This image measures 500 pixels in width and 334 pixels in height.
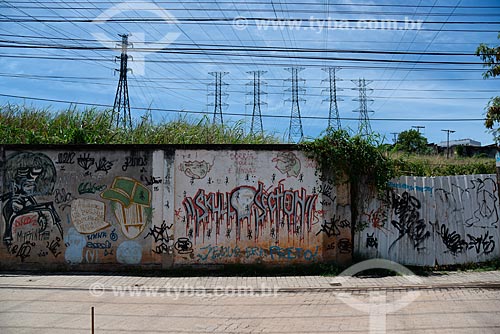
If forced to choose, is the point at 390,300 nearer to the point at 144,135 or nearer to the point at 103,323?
the point at 103,323

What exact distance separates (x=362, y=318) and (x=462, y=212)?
5.23 metres

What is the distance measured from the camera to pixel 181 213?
34.8 feet

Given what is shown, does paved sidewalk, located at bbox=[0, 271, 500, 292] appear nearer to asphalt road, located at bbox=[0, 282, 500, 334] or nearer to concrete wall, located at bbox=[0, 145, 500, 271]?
asphalt road, located at bbox=[0, 282, 500, 334]

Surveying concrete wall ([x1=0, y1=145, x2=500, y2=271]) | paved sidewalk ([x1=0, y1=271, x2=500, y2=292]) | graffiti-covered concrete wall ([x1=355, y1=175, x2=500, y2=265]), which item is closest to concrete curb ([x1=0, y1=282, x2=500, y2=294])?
paved sidewalk ([x1=0, y1=271, x2=500, y2=292])

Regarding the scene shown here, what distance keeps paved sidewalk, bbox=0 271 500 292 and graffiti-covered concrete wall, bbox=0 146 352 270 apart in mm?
567

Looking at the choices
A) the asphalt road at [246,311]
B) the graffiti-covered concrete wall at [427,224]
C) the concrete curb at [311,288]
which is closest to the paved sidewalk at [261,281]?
the concrete curb at [311,288]

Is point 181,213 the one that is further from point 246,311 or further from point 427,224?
point 427,224

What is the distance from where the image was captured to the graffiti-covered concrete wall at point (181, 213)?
10570 millimetres

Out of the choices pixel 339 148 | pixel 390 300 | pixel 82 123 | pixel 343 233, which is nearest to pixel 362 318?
pixel 390 300

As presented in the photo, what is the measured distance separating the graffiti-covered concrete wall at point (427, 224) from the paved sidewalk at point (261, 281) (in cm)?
66

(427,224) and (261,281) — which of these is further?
(427,224)

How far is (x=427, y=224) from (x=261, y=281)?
4.36m

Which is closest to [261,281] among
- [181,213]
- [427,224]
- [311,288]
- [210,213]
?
[311,288]

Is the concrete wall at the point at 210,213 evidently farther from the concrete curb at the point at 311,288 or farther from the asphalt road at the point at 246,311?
the asphalt road at the point at 246,311
